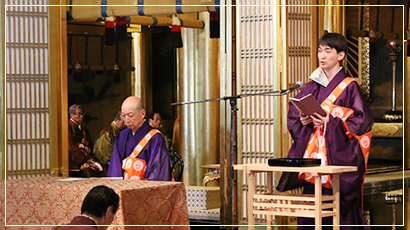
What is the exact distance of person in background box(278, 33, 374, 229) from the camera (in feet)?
12.9

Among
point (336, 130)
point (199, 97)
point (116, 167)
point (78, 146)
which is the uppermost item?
point (199, 97)

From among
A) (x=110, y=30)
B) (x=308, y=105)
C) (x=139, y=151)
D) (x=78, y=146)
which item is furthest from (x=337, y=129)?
(x=78, y=146)

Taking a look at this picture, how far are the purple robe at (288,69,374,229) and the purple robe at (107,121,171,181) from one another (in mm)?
1189

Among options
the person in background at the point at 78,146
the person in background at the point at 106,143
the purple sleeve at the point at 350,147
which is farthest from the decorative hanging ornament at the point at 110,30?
the purple sleeve at the point at 350,147

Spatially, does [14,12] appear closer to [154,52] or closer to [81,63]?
[81,63]

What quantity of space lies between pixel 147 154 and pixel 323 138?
154 cm

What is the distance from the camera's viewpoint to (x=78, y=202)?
13.5ft

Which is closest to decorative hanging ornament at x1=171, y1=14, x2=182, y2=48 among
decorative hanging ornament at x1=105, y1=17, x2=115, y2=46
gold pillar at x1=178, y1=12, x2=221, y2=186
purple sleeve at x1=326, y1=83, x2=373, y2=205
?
gold pillar at x1=178, y1=12, x2=221, y2=186

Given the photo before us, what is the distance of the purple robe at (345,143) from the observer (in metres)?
3.92

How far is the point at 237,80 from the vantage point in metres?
5.92

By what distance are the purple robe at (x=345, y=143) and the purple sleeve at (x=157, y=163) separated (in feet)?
3.84

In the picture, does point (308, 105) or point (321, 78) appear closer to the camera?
point (308, 105)

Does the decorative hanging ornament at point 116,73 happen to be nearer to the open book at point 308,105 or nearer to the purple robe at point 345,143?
the purple robe at point 345,143

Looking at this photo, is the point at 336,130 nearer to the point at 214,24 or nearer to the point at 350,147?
the point at 350,147
